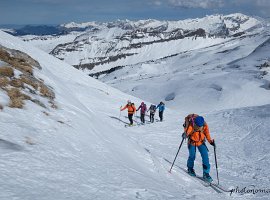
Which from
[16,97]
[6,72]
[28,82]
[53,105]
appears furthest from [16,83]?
[16,97]

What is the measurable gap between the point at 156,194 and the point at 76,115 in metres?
7.80

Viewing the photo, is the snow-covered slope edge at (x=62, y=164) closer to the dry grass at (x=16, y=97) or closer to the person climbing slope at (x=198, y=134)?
the dry grass at (x=16, y=97)

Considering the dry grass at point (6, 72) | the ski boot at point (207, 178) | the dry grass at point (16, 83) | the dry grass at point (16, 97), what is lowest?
the ski boot at point (207, 178)

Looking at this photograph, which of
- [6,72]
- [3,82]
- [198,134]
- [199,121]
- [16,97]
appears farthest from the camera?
[6,72]

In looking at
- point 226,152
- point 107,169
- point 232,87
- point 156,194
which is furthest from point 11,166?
point 232,87

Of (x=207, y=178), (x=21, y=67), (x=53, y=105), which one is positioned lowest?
(x=207, y=178)

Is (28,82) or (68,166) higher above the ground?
(28,82)

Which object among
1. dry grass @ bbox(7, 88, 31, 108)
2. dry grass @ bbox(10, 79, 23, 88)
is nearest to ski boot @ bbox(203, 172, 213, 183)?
dry grass @ bbox(7, 88, 31, 108)

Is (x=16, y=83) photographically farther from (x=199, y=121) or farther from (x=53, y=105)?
(x=199, y=121)

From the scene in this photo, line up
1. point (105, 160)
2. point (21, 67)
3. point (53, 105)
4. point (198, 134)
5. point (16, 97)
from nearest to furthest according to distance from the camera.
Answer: point (105, 160), point (198, 134), point (16, 97), point (53, 105), point (21, 67)

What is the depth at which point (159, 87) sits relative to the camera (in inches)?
3366

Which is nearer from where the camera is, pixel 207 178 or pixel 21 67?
pixel 207 178

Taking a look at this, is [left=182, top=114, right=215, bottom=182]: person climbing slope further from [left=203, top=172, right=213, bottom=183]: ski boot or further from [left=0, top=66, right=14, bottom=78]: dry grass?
[left=0, top=66, right=14, bottom=78]: dry grass

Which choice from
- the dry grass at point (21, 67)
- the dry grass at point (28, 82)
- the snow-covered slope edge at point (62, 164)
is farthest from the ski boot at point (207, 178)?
the dry grass at point (21, 67)
